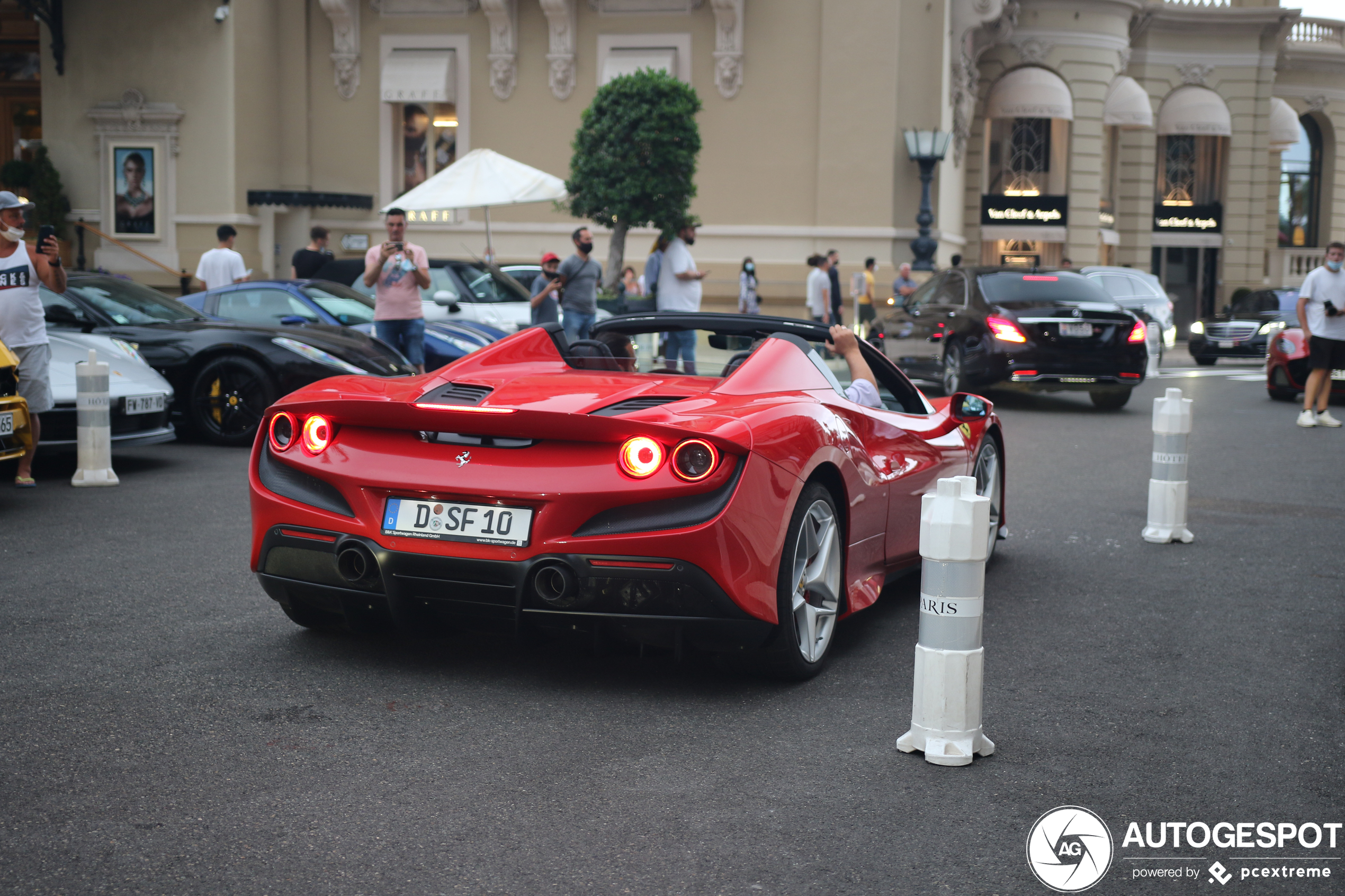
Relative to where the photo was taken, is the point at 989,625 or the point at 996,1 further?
the point at 996,1

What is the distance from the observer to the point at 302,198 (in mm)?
26516

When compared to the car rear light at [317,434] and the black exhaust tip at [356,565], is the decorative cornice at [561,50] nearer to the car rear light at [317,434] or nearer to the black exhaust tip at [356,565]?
the car rear light at [317,434]

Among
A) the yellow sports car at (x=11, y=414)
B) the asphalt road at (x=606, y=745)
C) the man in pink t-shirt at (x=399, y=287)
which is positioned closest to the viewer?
the asphalt road at (x=606, y=745)

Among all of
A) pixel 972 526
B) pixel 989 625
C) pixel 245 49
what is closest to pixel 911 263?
pixel 245 49

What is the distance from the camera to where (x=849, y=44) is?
26062 millimetres

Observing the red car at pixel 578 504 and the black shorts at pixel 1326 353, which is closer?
the red car at pixel 578 504

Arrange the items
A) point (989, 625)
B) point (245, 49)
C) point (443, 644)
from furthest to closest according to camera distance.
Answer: point (245, 49) → point (989, 625) → point (443, 644)

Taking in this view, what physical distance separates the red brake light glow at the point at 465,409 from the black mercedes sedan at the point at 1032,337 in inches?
406

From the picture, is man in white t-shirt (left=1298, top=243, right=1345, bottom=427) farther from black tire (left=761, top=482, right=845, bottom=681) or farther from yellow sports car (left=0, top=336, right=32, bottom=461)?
yellow sports car (left=0, top=336, right=32, bottom=461)

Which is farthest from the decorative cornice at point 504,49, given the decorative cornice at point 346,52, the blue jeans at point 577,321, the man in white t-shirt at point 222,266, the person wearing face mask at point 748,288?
the blue jeans at point 577,321

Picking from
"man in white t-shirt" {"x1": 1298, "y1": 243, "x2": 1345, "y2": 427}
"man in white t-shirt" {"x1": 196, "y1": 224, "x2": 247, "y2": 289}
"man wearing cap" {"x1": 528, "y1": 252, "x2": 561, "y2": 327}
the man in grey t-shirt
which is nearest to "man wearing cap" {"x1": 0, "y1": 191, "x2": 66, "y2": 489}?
the man in grey t-shirt

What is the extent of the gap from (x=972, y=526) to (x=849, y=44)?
2360 cm

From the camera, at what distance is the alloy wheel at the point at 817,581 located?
459 cm

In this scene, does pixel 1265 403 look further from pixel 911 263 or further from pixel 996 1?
pixel 996 1
